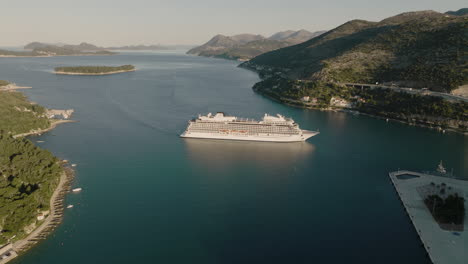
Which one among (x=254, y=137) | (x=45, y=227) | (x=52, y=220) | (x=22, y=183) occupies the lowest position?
(x=45, y=227)

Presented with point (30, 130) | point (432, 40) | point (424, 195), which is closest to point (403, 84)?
point (432, 40)

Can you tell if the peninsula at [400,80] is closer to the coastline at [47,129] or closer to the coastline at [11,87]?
the coastline at [47,129]

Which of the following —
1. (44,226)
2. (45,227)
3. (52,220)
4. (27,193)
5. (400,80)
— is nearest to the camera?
(45,227)

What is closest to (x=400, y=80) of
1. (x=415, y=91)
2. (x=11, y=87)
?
(x=415, y=91)

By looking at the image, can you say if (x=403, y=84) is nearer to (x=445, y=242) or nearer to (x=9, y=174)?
(x=445, y=242)

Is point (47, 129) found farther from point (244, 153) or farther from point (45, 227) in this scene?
point (244, 153)

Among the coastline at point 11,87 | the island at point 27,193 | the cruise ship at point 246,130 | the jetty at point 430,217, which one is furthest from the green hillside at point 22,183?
the coastline at point 11,87
